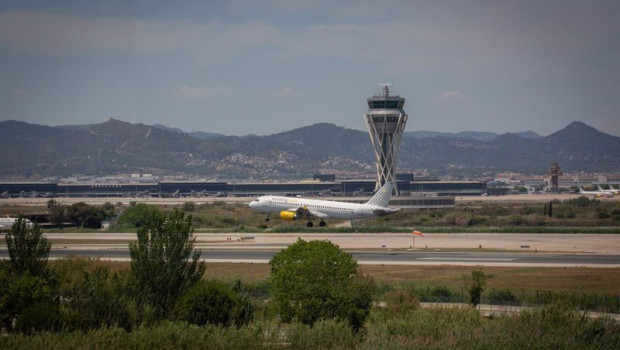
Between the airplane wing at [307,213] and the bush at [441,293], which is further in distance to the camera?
the airplane wing at [307,213]

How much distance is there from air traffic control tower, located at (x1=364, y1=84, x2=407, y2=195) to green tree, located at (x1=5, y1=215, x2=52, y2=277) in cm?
13819

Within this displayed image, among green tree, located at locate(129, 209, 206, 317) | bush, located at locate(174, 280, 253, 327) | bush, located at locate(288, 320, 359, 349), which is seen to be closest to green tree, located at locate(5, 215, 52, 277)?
green tree, located at locate(129, 209, 206, 317)

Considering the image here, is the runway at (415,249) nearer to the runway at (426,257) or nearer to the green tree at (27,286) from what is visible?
the runway at (426,257)

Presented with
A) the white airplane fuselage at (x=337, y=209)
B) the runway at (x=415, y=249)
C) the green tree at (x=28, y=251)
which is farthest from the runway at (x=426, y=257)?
the white airplane fuselage at (x=337, y=209)

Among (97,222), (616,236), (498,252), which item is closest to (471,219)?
(616,236)

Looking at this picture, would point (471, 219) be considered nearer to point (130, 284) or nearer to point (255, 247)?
point (255, 247)

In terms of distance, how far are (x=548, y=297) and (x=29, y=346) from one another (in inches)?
1300

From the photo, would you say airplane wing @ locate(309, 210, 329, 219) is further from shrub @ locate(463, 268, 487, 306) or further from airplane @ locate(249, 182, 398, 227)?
shrub @ locate(463, 268, 487, 306)

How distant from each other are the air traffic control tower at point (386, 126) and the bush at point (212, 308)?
144607mm

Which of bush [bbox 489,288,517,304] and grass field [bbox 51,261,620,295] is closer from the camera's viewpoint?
bush [bbox 489,288,517,304]

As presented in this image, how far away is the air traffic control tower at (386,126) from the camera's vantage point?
7475 inches

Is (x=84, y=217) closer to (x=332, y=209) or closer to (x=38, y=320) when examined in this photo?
(x=332, y=209)

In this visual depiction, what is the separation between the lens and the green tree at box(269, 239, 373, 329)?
46406 mm

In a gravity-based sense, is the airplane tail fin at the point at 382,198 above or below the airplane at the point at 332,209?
above
